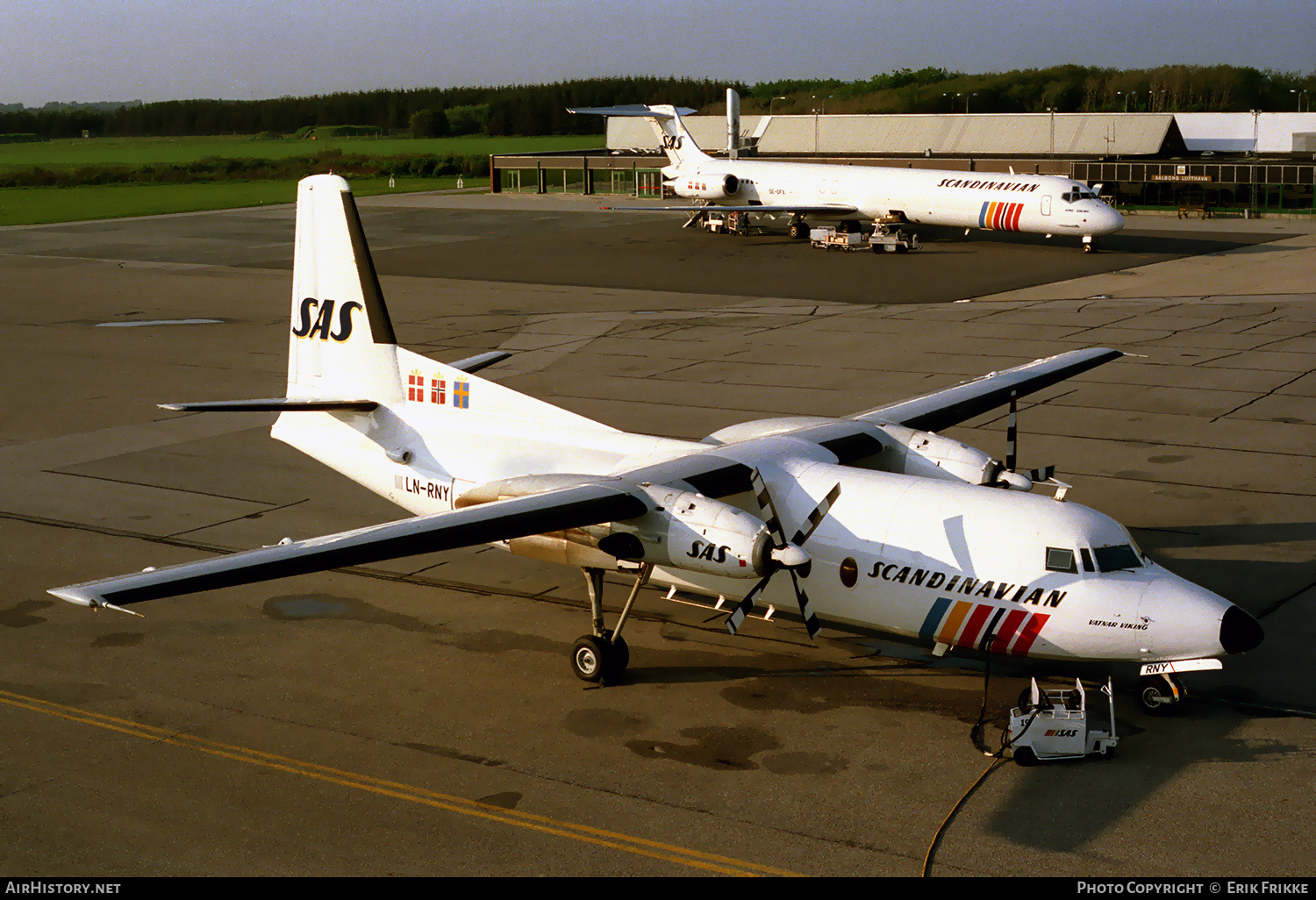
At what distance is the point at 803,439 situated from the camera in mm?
18141

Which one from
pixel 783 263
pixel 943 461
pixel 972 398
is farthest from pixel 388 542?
pixel 783 263

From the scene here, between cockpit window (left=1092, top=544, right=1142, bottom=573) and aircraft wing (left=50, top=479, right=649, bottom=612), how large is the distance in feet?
18.1

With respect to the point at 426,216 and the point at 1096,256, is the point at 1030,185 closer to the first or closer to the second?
the point at 1096,256

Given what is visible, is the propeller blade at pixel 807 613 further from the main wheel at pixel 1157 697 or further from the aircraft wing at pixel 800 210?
the aircraft wing at pixel 800 210

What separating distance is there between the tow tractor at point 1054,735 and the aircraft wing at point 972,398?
21.4 ft

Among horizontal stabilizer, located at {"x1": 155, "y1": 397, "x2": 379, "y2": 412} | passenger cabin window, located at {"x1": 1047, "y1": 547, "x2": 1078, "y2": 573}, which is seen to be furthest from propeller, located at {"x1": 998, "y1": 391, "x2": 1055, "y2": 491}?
horizontal stabilizer, located at {"x1": 155, "y1": 397, "x2": 379, "y2": 412}

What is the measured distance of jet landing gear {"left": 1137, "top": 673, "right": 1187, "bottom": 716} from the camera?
1517 cm

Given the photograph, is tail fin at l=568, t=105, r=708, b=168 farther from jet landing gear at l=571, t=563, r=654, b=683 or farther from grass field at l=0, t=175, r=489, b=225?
jet landing gear at l=571, t=563, r=654, b=683

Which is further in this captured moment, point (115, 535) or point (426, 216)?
point (426, 216)

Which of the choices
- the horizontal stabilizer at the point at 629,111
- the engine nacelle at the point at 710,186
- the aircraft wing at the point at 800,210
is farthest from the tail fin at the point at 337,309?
the horizontal stabilizer at the point at 629,111

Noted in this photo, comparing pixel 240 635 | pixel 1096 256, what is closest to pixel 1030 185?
pixel 1096 256

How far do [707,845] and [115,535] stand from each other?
48.9 ft

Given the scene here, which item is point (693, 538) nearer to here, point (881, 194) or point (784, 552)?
point (784, 552)

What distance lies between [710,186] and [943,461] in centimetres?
5957
